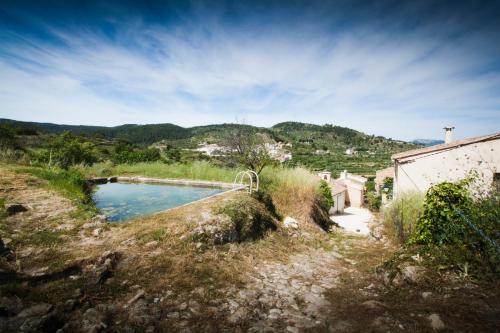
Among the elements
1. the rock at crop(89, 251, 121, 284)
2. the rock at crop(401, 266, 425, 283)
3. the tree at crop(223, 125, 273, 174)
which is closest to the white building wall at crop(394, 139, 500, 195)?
the tree at crop(223, 125, 273, 174)

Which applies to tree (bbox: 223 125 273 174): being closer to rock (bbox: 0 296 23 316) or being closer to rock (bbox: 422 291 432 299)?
rock (bbox: 422 291 432 299)

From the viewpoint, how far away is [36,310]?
8.54 ft

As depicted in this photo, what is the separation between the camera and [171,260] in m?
4.05

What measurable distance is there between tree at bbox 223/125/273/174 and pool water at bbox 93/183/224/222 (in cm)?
176

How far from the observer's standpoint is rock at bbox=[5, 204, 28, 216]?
539 cm

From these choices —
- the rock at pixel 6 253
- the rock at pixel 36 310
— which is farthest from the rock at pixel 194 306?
the rock at pixel 6 253

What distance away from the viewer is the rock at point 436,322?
2607 millimetres

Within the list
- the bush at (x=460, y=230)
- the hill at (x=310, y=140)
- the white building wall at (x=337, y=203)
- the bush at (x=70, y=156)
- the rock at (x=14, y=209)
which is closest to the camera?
the bush at (x=460, y=230)

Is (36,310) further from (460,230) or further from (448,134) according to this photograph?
(448,134)

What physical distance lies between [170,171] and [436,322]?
11913mm

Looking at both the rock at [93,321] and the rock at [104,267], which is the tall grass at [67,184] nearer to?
the rock at [104,267]

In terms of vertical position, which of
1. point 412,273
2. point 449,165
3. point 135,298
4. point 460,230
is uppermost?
point 449,165

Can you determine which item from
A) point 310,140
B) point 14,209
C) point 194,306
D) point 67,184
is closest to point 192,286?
point 194,306

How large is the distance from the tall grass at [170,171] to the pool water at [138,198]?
1254 millimetres
